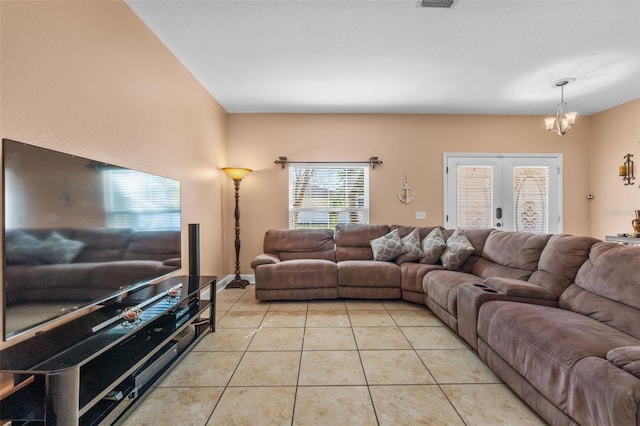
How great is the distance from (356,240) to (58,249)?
3.36 meters

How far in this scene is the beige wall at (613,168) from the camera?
4012mm

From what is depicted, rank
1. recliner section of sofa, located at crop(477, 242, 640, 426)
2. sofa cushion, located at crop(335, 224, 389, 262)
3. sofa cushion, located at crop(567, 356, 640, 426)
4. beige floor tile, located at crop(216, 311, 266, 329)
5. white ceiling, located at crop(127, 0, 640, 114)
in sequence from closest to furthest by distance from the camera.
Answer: sofa cushion, located at crop(567, 356, 640, 426), recliner section of sofa, located at crop(477, 242, 640, 426), white ceiling, located at crop(127, 0, 640, 114), beige floor tile, located at crop(216, 311, 266, 329), sofa cushion, located at crop(335, 224, 389, 262)

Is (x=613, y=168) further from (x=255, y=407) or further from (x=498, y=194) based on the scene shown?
(x=255, y=407)

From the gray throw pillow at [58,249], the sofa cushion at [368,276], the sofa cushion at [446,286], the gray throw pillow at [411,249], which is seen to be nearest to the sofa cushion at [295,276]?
the sofa cushion at [368,276]

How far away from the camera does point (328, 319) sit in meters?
3.02

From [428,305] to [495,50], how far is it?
274 cm

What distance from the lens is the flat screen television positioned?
120 cm

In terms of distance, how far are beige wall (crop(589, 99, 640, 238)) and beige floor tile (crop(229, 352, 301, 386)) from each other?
5159 millimetres

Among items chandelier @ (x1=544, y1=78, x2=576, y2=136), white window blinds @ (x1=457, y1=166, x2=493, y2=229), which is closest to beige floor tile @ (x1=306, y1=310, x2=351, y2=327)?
white window blinds @ (x1=457, y1=166, x2=493, y2=229)

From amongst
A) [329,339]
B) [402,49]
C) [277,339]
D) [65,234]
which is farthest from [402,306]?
[65,234]

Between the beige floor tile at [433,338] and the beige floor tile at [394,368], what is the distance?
211mm

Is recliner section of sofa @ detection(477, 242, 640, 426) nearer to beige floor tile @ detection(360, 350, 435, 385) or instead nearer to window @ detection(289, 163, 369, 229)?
beige floor tile @ detection(360, 350, 435, 385)

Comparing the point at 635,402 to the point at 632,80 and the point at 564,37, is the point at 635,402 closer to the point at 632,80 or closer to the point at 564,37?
the point at 564,37

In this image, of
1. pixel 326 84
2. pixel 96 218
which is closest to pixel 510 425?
pixel 96 218
